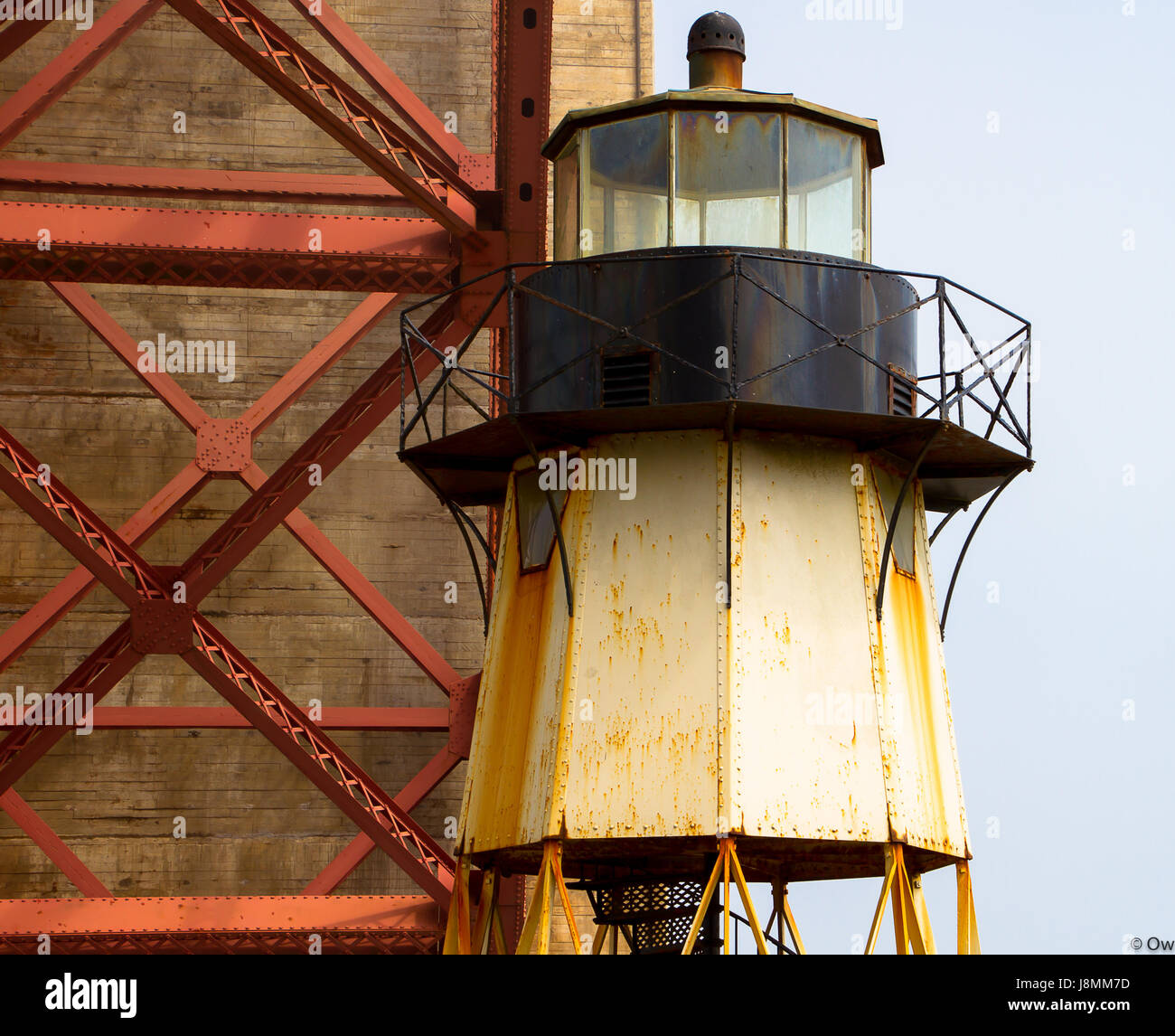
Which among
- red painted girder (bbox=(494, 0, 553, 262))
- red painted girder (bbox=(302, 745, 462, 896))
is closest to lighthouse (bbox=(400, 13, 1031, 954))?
red painted girder (bbox=(494, 0, 553, 262))

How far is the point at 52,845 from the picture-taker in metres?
23.0

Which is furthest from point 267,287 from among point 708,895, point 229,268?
point 708,895

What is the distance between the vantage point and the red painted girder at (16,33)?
18.8 metres

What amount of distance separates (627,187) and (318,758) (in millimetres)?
7427

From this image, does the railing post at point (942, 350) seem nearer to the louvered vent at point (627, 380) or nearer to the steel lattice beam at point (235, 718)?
the louvered vent at point (627, 380)

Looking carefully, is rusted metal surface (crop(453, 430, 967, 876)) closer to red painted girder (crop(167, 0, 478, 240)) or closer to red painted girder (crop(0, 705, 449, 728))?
red painted girder (crop(167, 0, 478, 240))

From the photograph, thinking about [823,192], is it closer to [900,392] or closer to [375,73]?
[900,392]

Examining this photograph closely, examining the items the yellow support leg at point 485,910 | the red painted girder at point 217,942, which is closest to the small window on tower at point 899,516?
the yellow support leg at point 485,910

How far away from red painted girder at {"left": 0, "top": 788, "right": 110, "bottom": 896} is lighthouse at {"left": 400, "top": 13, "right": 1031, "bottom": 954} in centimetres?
814

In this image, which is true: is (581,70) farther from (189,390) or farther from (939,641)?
(939,641)

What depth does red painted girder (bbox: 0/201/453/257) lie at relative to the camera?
19422 mm

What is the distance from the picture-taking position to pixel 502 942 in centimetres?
1592

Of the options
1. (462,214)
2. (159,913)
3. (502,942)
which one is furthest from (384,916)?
(462,214)

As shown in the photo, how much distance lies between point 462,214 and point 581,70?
32.5 ft
